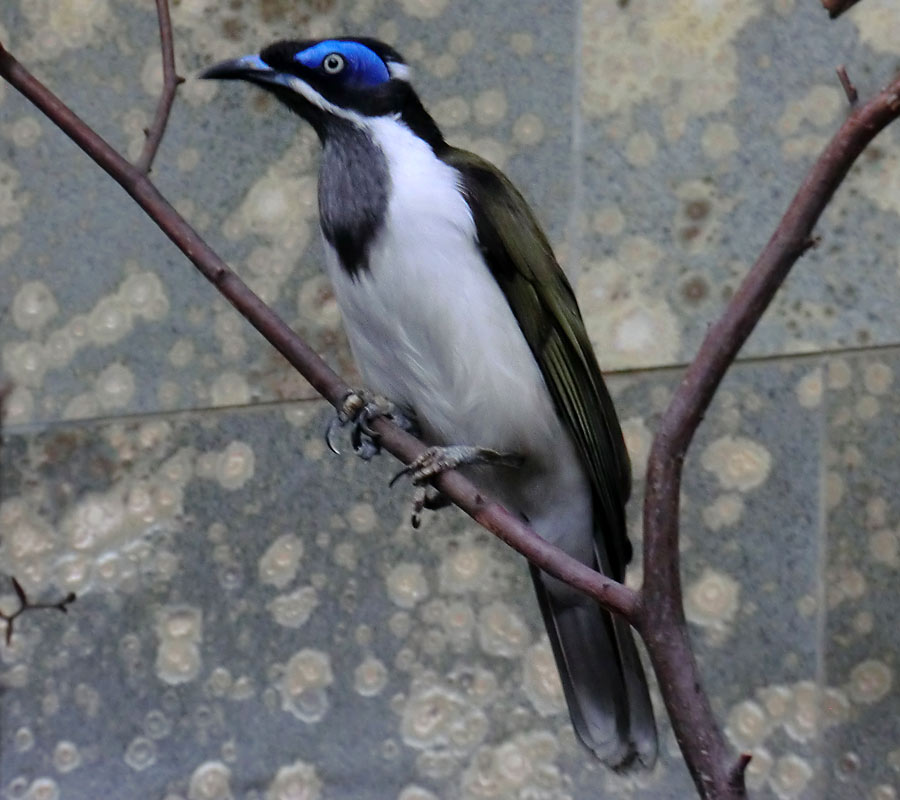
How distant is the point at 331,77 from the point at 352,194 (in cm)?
17

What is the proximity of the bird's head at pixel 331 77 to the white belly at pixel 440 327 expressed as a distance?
0.18ft

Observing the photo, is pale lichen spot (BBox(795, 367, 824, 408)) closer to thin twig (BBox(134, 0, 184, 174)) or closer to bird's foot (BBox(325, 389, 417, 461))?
bird's foot (BBox(325, 389, 417, 461))

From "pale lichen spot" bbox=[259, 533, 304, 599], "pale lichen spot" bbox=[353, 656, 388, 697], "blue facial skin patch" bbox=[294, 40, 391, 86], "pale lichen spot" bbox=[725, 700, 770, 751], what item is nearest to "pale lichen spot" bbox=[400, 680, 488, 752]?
"pale lichen spot" bbox=[353, 656, 388, 697]

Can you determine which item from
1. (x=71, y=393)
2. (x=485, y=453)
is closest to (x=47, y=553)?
(x=71, y=393)

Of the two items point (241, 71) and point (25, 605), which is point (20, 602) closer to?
point (25, 605)

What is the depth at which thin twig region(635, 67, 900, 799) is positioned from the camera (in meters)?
1.20

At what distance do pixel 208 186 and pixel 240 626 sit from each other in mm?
935

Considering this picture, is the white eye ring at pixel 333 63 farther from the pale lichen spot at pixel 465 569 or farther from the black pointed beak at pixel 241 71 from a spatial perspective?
the pale lichen spot at pixel 465 569

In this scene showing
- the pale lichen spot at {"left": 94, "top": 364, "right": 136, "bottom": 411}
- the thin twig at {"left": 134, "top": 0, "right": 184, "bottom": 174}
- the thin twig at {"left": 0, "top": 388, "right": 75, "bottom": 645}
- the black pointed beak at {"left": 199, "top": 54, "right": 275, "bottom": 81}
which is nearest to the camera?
the thin twig at {"left": 134, "top": 0, "right": 184, "bottom": 174}

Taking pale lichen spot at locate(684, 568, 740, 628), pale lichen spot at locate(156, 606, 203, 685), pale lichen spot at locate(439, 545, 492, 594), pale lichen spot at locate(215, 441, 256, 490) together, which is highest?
pale lichen spot at locate(684, 568, 740, 628)

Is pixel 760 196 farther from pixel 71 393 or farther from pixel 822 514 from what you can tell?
pixel 71 393

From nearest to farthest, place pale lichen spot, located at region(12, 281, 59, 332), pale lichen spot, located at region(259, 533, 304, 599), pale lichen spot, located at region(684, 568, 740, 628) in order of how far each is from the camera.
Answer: pale lichen spot, located at region(684, 568, 740, 628) → pale lichen spot, located at region(259, 533, 304, 599) → pale lichen spot, located at region(12, 281, 59, 332)

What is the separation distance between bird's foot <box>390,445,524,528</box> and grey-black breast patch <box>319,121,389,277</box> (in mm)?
280

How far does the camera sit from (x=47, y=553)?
3.15 m
